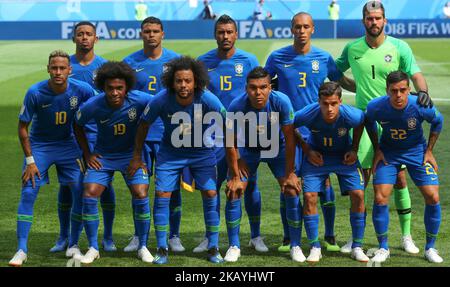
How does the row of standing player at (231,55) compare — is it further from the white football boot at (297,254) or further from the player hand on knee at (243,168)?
the player hand on knee at (243,168)

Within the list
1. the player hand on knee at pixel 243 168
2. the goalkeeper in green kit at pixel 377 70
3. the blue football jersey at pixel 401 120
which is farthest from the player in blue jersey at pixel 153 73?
the blue football jersey at pixel 401 120

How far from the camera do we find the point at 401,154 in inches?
337

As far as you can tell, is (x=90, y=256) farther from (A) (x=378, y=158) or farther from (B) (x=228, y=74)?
(A) (x=378, y=158)

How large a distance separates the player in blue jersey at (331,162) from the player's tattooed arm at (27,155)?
244 cm

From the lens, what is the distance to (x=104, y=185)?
28.0ft

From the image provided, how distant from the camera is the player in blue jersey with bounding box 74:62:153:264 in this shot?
27.5ft

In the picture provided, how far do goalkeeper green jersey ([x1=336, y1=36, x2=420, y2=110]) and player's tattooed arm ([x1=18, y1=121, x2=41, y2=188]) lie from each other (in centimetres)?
318

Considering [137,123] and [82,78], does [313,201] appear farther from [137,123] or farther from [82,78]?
[82,78]

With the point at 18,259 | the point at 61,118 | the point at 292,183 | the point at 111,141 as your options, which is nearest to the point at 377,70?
the point at 292,183

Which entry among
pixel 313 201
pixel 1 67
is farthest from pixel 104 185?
pixel 1 67

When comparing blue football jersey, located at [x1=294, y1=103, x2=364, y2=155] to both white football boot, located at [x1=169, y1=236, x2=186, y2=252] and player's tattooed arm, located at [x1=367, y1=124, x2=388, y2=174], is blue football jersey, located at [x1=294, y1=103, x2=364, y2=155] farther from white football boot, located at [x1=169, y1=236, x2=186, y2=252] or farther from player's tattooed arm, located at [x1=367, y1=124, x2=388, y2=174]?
white football boot, located at [x1=169, y1=236, x2=186, y2=252]

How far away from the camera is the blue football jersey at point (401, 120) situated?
8383 mm

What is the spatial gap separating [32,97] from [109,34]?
3948cm

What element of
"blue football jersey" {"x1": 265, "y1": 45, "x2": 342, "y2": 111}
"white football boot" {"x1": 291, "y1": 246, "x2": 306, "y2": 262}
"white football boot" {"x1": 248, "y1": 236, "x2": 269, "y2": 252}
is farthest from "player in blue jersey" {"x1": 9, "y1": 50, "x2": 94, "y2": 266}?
"white football boot" {"x1": 291, "y1": 246, "x2": 306, "y2": 262}
